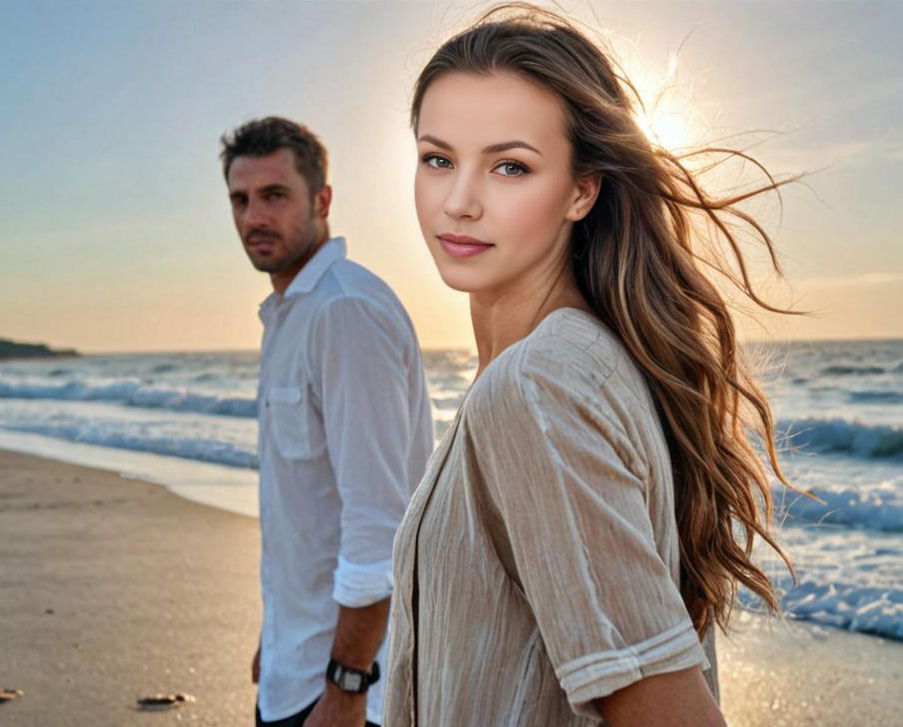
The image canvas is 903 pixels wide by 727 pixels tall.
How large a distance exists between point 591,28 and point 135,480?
11157mm

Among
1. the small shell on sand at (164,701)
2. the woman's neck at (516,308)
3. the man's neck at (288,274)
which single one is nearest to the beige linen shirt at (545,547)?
the woman's neck at (516,308)

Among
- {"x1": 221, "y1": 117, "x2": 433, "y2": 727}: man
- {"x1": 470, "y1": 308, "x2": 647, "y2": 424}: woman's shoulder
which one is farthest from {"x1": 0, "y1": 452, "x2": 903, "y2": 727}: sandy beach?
{"x1": 470, "y1": 308, "x2": 647, "y2": 424}: woman's shoulder

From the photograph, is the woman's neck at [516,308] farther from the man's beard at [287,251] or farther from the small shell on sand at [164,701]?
the small shell on sand at [164,701]

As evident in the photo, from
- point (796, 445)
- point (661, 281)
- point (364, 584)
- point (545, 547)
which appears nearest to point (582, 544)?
point (545, 547)

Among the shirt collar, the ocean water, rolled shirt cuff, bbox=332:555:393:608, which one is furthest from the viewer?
the ocean water

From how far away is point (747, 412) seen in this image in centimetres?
157

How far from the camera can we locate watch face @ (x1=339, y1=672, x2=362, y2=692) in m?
2.62

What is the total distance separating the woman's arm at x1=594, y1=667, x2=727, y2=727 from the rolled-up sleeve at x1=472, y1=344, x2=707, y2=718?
0.02m

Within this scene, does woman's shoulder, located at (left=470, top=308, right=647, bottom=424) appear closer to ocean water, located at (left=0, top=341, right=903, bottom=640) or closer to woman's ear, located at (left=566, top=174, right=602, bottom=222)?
woman's ear, located at (left=566, top=174, right=602, bottom=222)

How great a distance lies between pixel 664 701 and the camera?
1.08m

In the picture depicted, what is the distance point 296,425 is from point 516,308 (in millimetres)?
1466

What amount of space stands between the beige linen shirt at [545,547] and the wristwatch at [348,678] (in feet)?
4.26

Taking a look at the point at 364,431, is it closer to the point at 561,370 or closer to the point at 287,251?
the point at 287,251

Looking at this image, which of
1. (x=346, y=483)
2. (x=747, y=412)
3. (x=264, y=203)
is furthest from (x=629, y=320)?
(x=264, y=203)
